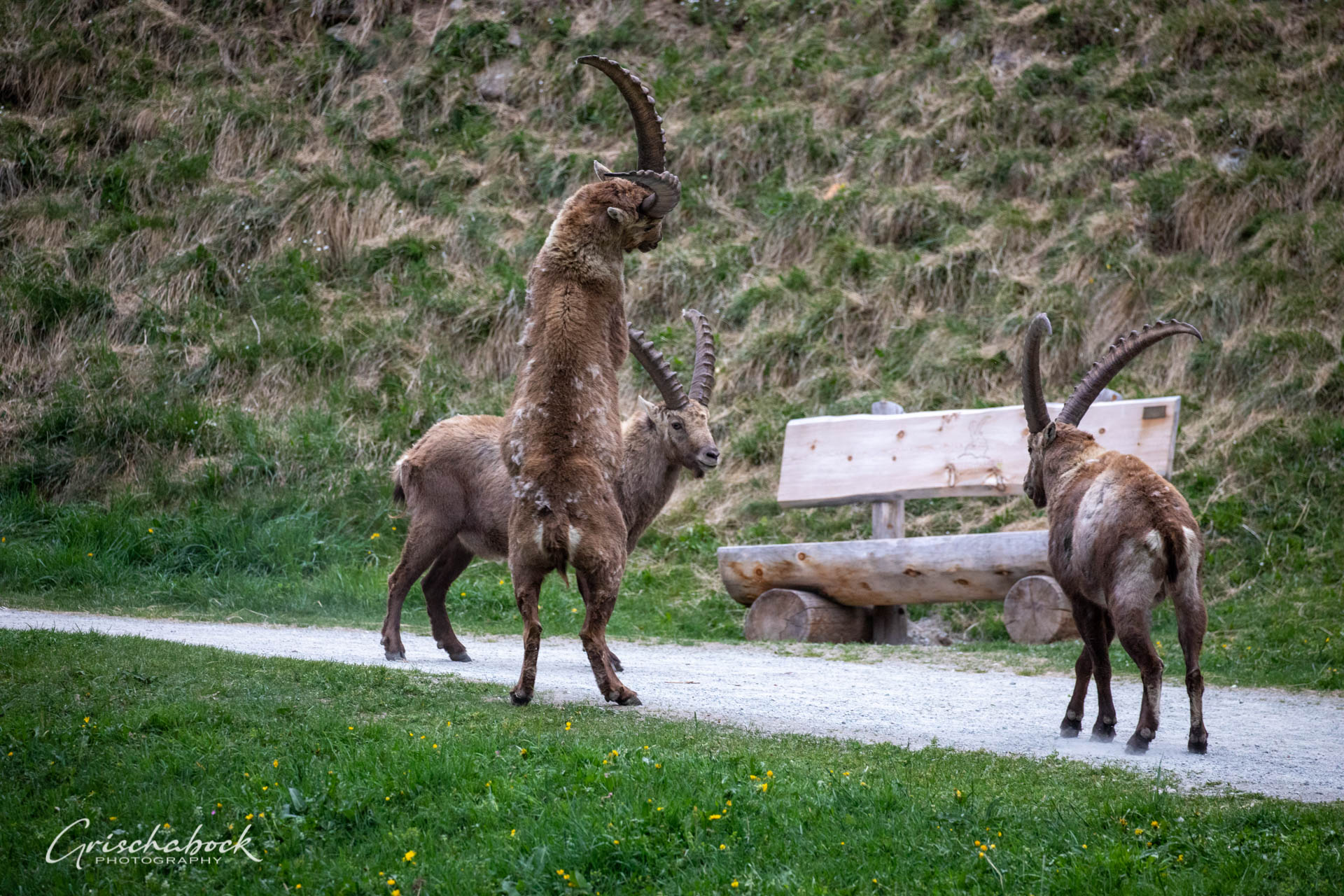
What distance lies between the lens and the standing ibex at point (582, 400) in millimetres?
6938

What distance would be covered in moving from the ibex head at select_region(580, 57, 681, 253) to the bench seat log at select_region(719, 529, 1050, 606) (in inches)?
178

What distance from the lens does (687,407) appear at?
9766 mm

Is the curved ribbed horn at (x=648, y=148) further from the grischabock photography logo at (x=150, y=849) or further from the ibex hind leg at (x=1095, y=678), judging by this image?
the grischabock photography logo at (x=150, y=849)

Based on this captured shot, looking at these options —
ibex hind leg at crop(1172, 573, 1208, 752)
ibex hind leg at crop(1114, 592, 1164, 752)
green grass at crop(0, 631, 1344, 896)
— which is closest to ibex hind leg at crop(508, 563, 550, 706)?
green grass at crop(0, 631, 1344, 896)

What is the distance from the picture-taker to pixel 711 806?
4.70 meters

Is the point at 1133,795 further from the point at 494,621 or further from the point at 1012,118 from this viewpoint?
the point at 1012,118

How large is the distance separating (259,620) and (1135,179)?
12.7m

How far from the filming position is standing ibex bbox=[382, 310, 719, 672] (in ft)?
30.5

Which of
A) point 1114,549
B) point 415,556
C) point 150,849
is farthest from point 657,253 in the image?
point 150,849

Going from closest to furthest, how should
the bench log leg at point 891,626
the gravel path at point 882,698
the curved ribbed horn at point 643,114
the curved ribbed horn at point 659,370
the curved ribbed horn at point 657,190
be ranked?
the gravel path at point 882,698
the curved ribbed horn at point 643,114
the curved ribbed horn at point 657,190
the curved ribbed horn at point 659,370
the bench log leg at point 891,626

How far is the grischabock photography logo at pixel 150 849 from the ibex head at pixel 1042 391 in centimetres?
510

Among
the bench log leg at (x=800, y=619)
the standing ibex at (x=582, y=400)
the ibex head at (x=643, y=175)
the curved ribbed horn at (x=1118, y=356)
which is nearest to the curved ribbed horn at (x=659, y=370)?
the standing ibex at (x=582, y=400)

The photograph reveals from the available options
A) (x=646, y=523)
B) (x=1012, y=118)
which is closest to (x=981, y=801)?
(x=646, y=523)

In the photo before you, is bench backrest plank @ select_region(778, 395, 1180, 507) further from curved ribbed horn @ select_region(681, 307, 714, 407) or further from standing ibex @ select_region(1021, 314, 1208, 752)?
standing ibex @ select_region(1021, 314, 1208, 752)
